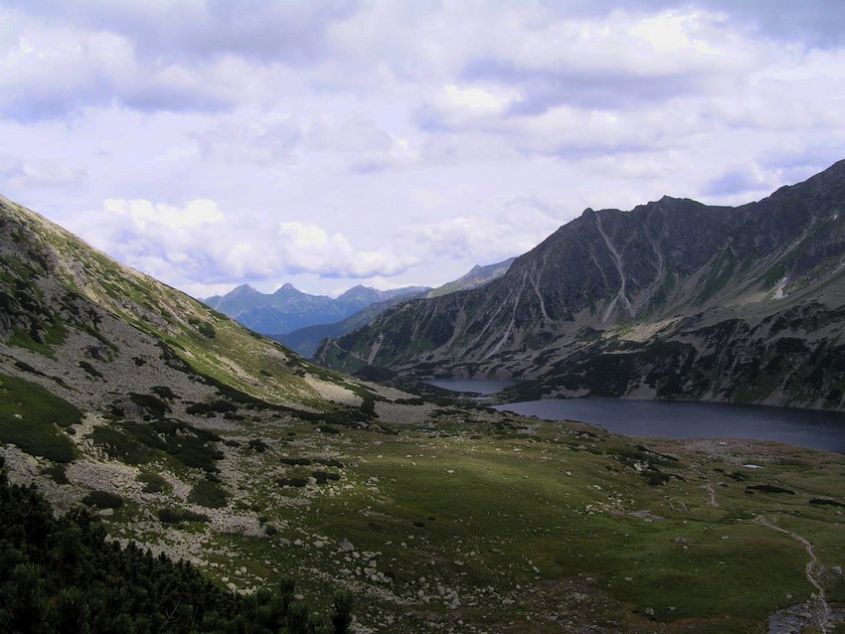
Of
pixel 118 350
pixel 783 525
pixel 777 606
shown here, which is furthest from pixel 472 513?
pixel 118 350

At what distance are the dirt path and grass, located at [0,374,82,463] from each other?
51192 mm

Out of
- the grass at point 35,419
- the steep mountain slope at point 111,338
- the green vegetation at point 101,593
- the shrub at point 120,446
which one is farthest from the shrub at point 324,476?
the green vegetation at point 101,593

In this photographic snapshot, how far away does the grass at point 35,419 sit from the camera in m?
41.4

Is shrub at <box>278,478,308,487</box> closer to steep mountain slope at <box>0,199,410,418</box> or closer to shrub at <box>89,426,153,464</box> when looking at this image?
shrub at <box>89,426,153,464</box>

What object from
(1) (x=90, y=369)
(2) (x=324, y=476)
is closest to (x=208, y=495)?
(2) (x=324, y=476)

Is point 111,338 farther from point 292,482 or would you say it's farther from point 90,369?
point 292,482

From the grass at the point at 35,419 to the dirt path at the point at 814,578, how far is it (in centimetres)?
5119

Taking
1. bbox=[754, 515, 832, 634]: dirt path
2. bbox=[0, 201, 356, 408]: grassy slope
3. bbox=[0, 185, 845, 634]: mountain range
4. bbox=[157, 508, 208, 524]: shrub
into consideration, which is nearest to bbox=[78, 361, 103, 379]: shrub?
bbox=[0, 185, 845, 634]: mountain range

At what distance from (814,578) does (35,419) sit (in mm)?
60610

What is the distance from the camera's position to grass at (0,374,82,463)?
136 feet

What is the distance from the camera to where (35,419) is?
154 feet

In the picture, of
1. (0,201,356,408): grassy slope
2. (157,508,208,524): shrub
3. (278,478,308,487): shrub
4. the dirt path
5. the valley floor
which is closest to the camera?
the valley floor

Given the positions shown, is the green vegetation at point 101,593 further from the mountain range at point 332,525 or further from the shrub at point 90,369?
the shrub at point 90,369

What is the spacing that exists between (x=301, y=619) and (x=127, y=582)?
6.05m
